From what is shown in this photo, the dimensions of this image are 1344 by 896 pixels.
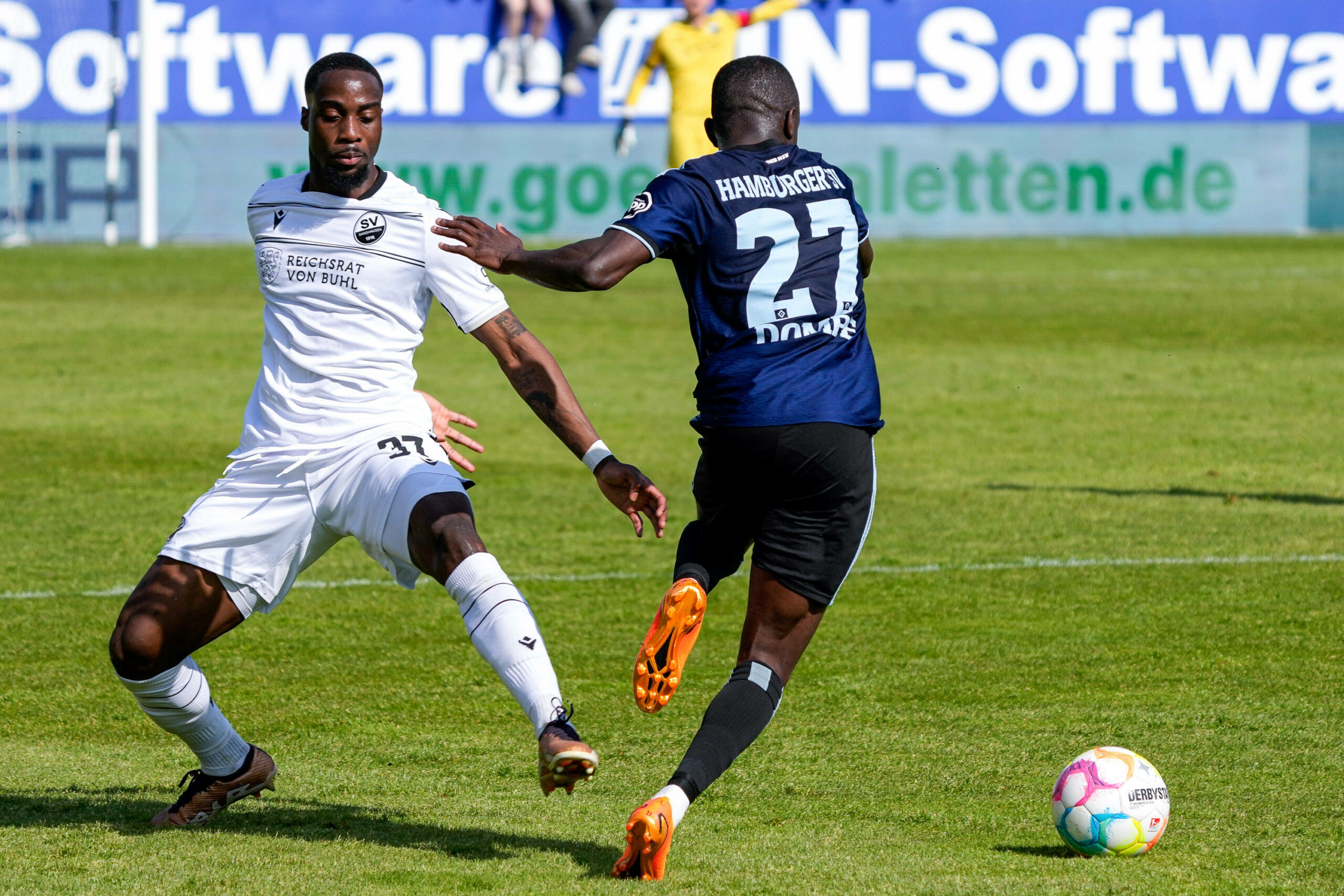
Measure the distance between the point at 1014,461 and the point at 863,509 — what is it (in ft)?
24.6

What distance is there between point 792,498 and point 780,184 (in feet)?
2.62

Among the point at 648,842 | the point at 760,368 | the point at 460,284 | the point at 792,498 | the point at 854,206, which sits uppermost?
the point at 854,206

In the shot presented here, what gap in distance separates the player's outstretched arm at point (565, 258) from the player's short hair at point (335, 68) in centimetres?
59

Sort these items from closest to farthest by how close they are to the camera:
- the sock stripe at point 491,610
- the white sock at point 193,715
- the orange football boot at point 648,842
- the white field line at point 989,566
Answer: the orange football boot at point 648,842 → the sock stripe at point 491,610 → the white sock at point 193,715 → the white field line at point 989,566

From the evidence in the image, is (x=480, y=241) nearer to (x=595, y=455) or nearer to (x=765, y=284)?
(x=595, y=455)

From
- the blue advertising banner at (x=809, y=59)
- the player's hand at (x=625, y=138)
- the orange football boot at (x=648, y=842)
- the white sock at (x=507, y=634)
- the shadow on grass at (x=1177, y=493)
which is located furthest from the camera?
the blue advertising banner at (x=809, y=59)

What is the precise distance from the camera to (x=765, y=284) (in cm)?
471

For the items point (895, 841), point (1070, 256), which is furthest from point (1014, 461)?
point (1070, 256)

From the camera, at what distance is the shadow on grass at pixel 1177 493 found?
10.6 m

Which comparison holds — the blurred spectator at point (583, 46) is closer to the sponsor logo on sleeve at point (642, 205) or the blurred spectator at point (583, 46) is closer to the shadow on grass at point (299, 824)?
the shadow on grass at point (299, 824)

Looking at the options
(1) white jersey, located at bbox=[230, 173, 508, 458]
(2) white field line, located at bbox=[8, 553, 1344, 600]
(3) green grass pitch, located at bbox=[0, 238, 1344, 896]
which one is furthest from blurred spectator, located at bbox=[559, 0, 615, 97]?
(1) white jersey, located at bbox=[230, 173, 508, 458]

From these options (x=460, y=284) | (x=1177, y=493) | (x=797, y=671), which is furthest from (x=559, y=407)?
(x=1177, y=493)

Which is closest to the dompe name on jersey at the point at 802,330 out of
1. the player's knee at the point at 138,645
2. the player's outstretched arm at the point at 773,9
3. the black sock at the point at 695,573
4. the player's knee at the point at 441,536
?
the black sock at the point at 695,573

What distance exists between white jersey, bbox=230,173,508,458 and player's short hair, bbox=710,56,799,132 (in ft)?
2.58
